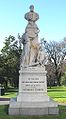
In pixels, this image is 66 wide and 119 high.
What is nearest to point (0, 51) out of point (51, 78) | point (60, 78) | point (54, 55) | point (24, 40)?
point (54, 55)

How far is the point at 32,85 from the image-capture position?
12812 millimetres

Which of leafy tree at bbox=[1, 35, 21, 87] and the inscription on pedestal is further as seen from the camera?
leafy tree at bbox=[1, 35, 21, 87]

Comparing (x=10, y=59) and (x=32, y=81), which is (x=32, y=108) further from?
(x=10, y=59)

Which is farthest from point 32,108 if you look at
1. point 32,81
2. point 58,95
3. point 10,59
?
point 10,59

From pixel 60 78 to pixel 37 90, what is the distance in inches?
2140

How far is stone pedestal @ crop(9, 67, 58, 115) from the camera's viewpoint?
475 inches

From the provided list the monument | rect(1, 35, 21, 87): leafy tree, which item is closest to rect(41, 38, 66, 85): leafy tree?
rect(1, 35, 21, 87): leafy tree

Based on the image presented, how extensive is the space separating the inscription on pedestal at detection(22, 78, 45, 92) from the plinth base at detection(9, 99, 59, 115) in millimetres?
756

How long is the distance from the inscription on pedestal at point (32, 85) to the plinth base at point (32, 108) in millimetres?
756

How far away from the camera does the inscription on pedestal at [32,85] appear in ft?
41.9

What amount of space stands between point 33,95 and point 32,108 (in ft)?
2.78

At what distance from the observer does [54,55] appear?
63250 millimetres

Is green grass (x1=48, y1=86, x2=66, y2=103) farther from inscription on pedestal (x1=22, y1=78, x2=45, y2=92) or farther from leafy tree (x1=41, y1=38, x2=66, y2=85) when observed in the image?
leafy tree (x1=41, y1=38, x2=66, y2=85)

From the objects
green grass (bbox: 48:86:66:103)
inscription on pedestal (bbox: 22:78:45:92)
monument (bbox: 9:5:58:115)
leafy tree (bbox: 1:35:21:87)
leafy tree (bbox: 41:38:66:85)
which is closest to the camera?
monument (bbox: 9:5:58:115)
